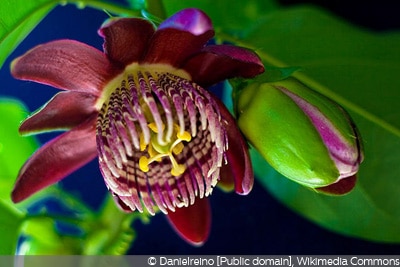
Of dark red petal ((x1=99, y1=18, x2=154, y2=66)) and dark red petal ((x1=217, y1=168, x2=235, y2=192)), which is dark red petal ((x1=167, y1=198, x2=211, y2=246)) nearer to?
dark red petal ((x1=217, y1=168, x2=235, y2=192))

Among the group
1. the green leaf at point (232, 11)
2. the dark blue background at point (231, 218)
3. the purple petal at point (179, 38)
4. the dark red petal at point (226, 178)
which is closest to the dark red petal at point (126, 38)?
the purple petal at point (179, 38)

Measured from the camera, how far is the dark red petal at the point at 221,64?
0.48 m

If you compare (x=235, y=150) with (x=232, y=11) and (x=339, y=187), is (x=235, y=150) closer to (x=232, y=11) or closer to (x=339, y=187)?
(x=339, y=187)

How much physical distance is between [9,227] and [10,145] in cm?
19

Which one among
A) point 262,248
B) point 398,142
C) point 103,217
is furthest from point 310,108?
point 262,248

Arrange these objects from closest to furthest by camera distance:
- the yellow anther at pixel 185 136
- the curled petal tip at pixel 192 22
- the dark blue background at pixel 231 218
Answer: the curled petal tip at pixel 192 22 → the yellow anther at pixel 185 136 → the dark blue background at pixel 231 218

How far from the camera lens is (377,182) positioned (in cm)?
65

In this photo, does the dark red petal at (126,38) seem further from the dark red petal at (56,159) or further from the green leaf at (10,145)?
the green leaf at (10,145)

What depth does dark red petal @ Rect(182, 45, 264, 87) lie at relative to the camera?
18.8 inches

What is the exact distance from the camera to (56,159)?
0.56 m

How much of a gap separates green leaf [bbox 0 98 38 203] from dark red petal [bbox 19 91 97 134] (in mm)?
186

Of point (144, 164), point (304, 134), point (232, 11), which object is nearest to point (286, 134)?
point (304, 134)

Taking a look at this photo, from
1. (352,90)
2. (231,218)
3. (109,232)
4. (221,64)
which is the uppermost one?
(221,64)

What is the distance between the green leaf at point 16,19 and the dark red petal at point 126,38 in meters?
0.06
